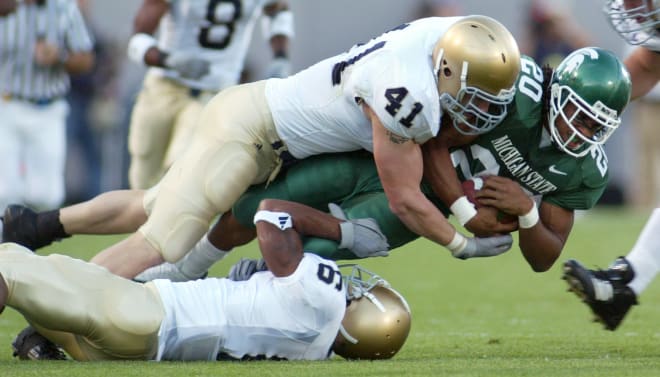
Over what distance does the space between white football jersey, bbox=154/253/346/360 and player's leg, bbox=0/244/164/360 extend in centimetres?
7

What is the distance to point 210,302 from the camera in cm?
376

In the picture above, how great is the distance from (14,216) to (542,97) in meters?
1.91

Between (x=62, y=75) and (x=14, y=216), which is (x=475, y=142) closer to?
(x=14, y=216)

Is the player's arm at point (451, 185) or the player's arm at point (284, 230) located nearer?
the player's arm at point (284, 230)

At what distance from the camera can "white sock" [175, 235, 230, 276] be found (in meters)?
4.62

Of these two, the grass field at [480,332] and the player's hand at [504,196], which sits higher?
the player's hand at [504,196]

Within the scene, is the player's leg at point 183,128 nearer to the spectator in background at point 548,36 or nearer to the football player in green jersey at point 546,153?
the football player in green jersey at point 546,153

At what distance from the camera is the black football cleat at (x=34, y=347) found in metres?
3.81

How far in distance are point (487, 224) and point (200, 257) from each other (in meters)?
1.08

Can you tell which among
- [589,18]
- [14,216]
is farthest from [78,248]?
[589,18]

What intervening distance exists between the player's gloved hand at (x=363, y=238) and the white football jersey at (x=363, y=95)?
260mm

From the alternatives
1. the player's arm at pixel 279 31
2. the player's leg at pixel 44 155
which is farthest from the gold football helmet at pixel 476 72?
the player's leg at pixel 44 155

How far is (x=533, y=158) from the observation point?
4.17m

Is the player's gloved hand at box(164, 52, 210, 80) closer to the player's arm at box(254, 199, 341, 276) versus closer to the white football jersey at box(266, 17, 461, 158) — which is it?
the white football jersey at box(266, 17, 461, 158)
